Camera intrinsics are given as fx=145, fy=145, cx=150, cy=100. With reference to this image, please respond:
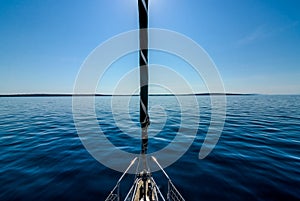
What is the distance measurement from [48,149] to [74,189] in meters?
5.26

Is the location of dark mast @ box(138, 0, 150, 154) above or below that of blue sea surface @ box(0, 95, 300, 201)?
above

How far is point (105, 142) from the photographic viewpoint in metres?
11.3

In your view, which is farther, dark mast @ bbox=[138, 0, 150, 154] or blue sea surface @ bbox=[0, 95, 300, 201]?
blue sea surface @ bbox=[0, 95, 300, 201]

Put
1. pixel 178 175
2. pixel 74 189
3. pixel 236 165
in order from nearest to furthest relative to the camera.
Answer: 1. pixel 74 189
2. pixel 178 175
3. pixel 236 165

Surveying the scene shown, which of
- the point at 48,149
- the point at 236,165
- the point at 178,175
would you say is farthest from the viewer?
the point at 48,149

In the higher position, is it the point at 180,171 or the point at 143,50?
the point at 143,50

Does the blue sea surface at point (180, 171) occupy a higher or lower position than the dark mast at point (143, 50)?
lower

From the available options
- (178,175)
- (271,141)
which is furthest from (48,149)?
(271,141)

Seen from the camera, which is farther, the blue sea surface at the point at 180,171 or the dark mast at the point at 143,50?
the blue sea surface at the point at 180,171

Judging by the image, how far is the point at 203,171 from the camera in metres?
7.11

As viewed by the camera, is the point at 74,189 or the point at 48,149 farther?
the point at 48,149

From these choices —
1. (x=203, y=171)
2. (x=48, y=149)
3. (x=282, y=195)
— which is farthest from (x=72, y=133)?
(x=282, y=195)

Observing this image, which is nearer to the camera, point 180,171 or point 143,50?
point 143,50

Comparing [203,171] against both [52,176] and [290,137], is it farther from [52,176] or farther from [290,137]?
[290,137]
